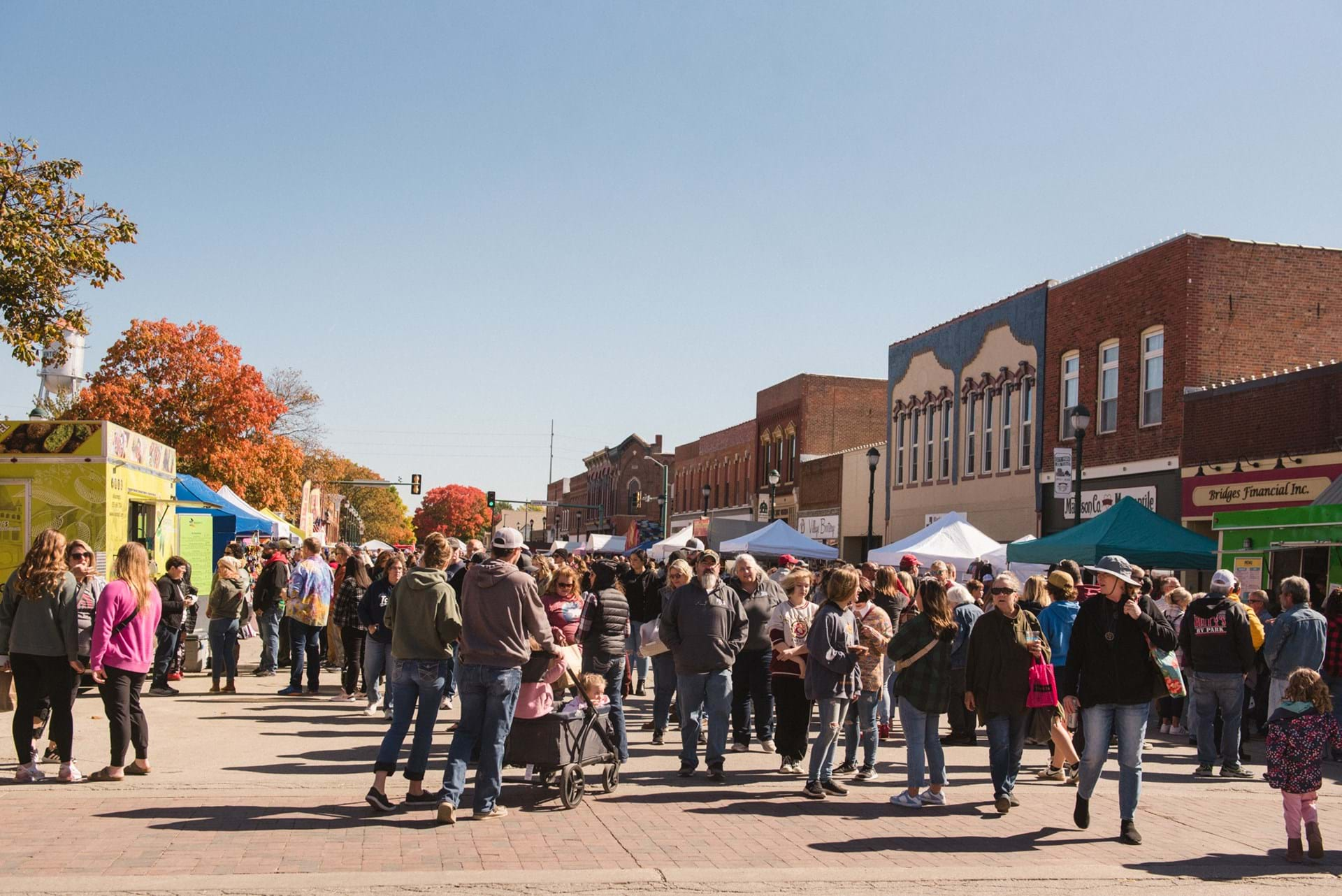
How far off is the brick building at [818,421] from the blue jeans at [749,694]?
126 feet

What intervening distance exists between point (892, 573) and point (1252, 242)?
18.2 m

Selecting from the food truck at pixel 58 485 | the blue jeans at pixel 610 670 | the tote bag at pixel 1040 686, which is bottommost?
the blue jeans at pixel 610 670

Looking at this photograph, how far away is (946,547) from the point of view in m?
23.2

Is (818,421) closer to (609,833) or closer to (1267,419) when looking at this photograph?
(1267,419)

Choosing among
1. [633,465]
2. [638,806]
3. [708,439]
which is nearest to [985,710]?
[638,806]

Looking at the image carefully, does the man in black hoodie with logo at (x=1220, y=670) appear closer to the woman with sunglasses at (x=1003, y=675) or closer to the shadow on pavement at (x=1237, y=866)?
the woman with sunglasses at (x=1003, y=675)

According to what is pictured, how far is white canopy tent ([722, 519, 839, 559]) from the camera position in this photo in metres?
28.7

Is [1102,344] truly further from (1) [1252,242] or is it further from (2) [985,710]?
(2) [985,710]

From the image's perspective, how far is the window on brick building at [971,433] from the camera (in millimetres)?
37000

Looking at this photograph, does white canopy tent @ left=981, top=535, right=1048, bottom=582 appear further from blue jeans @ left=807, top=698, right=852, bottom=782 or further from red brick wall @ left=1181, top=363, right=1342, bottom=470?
blue jeans @ left=807, top=698, right=852, bottom=782

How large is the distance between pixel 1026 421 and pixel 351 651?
22.3 metres

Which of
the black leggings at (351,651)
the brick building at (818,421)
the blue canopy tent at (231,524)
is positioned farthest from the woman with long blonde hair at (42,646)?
the brick building at (818,421)

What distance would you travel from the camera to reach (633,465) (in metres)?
95.8

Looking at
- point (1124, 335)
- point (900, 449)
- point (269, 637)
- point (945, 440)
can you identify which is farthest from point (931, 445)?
point (269, 637)
